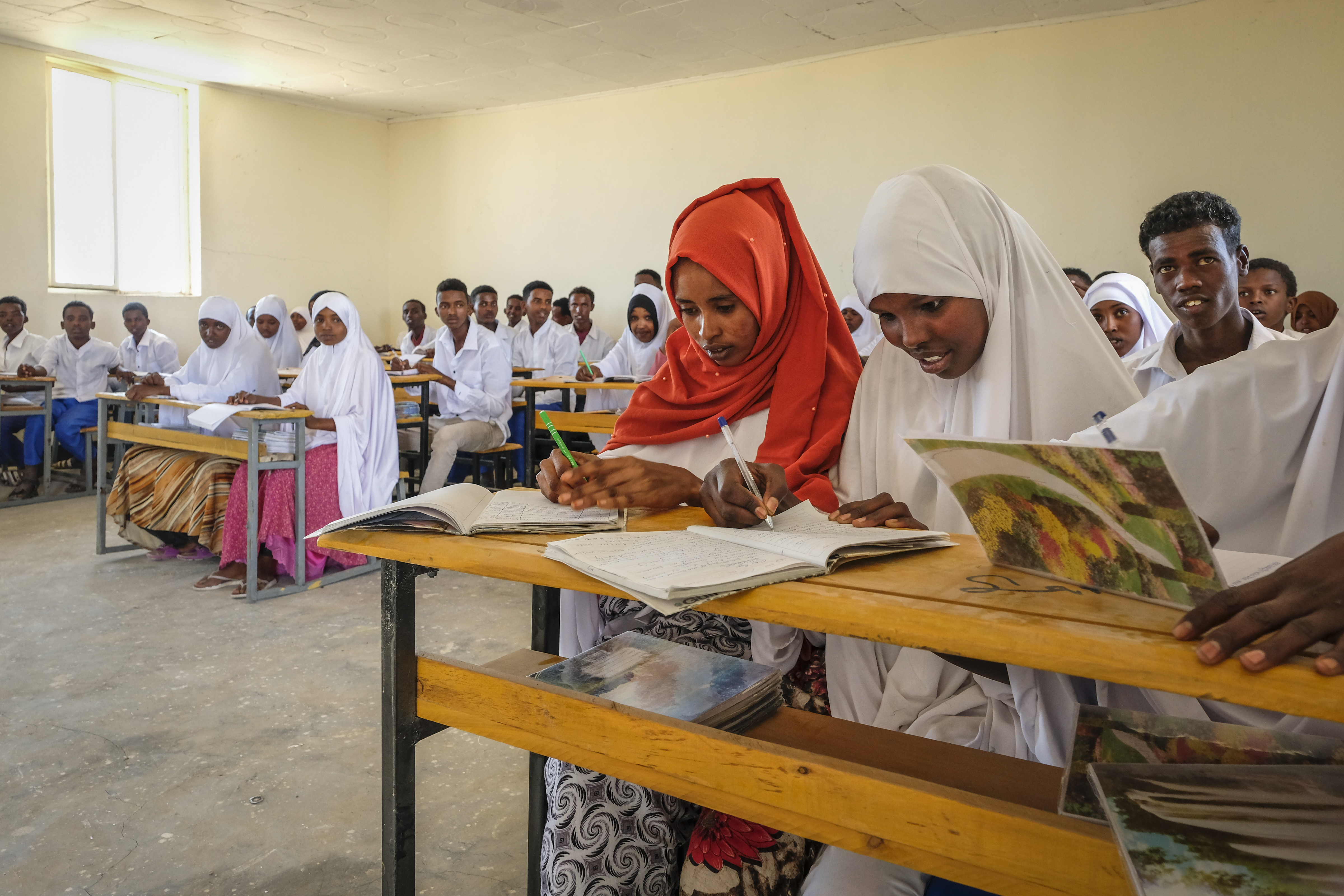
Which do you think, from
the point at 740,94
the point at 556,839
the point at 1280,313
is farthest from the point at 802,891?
the point at 740,94

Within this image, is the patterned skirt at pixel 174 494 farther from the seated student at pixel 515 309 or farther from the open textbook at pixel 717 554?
the seated student at pixel 515 309

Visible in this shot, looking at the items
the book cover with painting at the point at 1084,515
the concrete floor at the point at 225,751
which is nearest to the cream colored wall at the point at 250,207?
the concrete floor at the point at 225,751

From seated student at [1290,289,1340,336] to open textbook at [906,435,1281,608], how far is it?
342cm

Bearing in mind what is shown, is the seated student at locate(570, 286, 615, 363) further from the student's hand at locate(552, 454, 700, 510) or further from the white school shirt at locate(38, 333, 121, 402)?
the student's hand at locate(552, 454, 700, 510)

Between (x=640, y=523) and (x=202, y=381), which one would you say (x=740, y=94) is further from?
(x=640, y=523)

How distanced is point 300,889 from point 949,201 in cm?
167

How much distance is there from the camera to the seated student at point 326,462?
3.74 meters

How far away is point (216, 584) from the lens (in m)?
3.73

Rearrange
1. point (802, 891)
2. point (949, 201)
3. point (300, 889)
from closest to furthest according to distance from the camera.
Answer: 1. point (802, 891)
2. point (949, 201)
3. point (300, 889)

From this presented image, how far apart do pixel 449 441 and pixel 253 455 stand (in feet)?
4.93

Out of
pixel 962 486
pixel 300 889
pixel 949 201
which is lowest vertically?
pixel 300 889

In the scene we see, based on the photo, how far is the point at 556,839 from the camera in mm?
1239

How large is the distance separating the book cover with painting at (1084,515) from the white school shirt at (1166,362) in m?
1.57

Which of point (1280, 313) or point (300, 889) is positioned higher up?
point (1280, 313)
